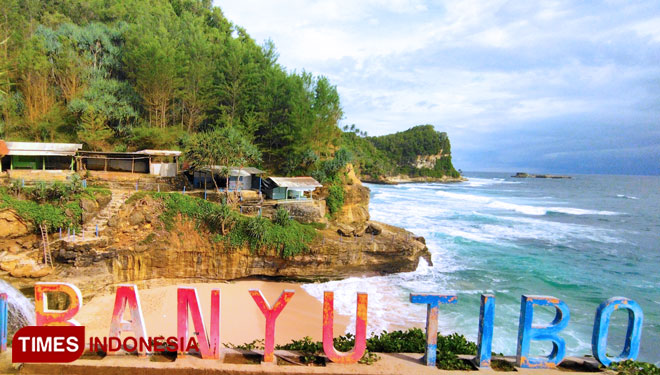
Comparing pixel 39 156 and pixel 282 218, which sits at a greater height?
pixel 39 156

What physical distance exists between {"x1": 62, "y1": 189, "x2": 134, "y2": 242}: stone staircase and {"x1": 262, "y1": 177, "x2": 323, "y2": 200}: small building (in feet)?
29.2

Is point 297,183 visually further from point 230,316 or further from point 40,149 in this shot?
point 40,149

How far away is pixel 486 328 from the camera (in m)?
6.70

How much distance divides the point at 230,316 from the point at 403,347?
942cm

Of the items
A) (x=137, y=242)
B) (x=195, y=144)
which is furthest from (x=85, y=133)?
(x=137, y=242)

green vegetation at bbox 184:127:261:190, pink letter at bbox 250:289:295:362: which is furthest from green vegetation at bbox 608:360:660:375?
green vegetation at bbox 184:127:261:190

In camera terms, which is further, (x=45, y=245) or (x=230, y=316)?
(x=45, y=245)

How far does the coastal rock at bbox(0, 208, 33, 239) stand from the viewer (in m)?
16.6

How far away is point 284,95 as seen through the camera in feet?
102

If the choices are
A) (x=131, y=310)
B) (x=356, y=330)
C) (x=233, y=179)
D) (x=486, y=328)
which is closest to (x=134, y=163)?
(x=233, y=179)

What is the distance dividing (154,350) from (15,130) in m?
31.7

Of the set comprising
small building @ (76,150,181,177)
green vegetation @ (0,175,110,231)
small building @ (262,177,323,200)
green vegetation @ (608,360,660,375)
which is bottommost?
green vegetation @ (608,360,660,375)

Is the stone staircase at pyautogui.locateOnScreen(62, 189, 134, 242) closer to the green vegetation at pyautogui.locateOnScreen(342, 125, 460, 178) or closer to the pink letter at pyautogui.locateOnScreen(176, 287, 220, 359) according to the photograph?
the pink letter at pyautogui.locateOnScreen(176, 287, 220, 359)

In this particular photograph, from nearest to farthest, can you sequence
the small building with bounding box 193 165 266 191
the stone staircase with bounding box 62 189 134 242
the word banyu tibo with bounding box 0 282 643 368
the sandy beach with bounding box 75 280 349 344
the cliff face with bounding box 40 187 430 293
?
the word banyu tibo with bounding box 0 282 643 368, the sandy beach with bounding box 75 280 349 344, the cliff face with bounding box 40 187 430 293, the stone staircase with bounding box 62 189 134 242, the small building with bounding box 193 165 266 191
